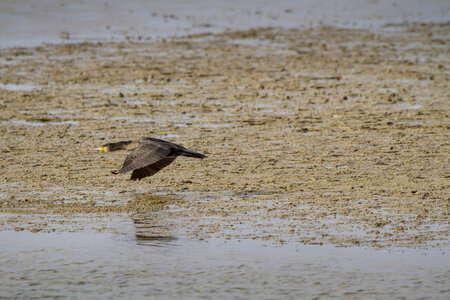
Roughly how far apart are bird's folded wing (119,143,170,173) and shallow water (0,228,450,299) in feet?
5.74

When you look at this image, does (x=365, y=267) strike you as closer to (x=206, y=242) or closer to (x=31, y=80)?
(x=206, y=242)

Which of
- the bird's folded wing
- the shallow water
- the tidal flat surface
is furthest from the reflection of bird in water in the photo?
the shallow water

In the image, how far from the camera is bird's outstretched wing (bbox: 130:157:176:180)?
420 inches

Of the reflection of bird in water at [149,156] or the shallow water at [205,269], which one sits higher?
the reflection of bird in water at [149,156]

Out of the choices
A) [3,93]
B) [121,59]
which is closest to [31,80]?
[3,93]

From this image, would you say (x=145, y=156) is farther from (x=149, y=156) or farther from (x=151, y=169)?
(x=151, y=169)

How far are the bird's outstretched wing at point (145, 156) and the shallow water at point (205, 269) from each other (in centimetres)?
174

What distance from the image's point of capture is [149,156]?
409 inches

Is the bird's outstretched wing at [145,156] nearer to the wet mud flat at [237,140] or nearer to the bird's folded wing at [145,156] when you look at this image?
the bird's folded wing at [145,156]

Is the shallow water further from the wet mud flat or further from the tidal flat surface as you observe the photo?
the wet mud flat

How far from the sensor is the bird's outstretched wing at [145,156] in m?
10.3

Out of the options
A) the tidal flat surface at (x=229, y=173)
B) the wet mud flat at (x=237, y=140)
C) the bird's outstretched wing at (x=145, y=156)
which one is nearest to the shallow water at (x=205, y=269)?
the tidal flat surface at (x=229, y=173)

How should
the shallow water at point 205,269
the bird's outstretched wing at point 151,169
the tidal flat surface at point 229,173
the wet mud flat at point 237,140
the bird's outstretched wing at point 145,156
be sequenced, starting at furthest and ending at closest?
the bird's outstretched wing at point 151,169 < the bird's outstretched wing at point 145,156 < the wet mud flat at point 237,140 < the tidal flat surface at point 229,173 < the shallow water at point 205,269

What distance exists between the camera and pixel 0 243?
8.50 m
